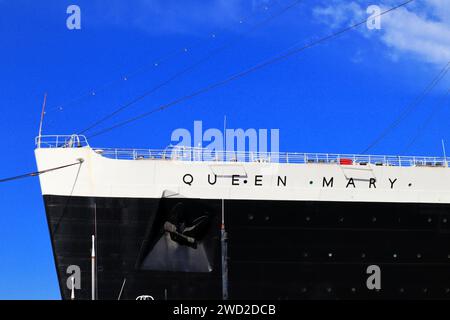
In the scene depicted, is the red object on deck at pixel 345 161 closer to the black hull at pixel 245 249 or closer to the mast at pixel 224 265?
the black hull at pixel 245 249

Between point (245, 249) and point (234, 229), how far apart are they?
0.82 meters

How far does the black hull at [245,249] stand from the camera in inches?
931

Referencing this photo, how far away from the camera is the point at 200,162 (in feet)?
80.4

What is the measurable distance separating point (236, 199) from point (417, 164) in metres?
7.44

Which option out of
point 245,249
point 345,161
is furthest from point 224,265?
point 345,161

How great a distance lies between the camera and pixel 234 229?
78.9ft

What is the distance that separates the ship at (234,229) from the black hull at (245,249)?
37 millimetres

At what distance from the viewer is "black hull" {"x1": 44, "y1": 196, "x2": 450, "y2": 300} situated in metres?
23.7

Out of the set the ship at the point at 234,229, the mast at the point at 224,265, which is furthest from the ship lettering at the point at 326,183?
the mast at the point at 224,265

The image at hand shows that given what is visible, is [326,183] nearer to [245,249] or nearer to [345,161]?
[345,161]
